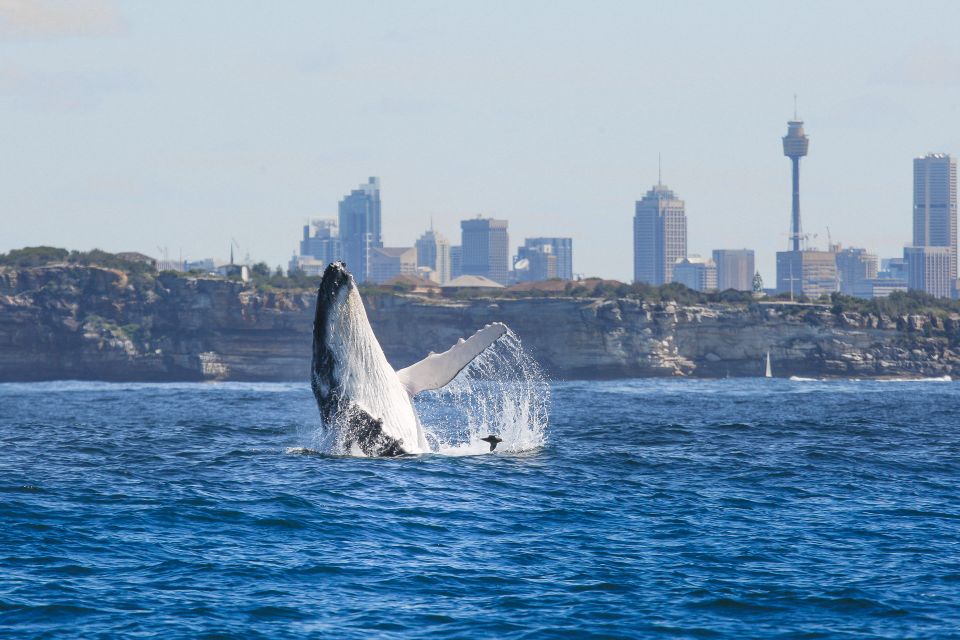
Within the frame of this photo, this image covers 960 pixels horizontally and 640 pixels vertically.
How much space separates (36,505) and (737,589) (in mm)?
13395

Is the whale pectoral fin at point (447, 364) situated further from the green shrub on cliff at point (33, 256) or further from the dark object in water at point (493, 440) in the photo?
the green shrub on cliff at point (33, 256)

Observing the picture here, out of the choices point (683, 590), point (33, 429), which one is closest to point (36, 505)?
point (683, 590)

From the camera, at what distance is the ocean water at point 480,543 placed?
17.2 metres

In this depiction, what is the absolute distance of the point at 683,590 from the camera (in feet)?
61.5

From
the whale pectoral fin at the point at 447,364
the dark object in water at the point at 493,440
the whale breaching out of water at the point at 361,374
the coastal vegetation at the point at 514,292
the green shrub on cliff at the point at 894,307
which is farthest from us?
the coastal vegetation at the point at 514,292

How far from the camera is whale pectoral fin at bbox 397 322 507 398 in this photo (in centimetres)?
2902

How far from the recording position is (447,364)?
96.1 feet

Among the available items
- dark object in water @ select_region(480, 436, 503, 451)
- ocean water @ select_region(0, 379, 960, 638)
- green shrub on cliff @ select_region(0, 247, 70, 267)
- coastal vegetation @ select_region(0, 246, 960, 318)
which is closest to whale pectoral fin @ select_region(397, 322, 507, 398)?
ocean water @ select_region(0, 379, 960, 638)

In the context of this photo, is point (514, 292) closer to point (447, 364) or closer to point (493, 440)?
point (493, 440)

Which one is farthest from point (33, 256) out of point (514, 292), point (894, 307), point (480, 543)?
point (480, 543)

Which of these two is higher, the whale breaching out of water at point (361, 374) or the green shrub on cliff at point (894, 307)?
the green shrub on cliff at point (894, 307)

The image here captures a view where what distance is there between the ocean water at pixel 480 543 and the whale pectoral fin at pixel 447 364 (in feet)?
6.21

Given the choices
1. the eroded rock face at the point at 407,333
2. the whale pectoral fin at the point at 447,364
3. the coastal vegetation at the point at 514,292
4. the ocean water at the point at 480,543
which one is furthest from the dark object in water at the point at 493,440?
the coastal vegetation at the point at 514,292

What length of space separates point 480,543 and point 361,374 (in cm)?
738
